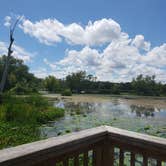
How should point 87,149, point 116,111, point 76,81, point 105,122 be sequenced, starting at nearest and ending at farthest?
point 87,149
point 105,122
point 116,111
point 76,81

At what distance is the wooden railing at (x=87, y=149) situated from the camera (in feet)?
3.36

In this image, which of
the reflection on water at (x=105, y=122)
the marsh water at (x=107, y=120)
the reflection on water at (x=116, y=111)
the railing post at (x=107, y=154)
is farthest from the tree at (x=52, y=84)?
the railing post at (x=107, y=154)

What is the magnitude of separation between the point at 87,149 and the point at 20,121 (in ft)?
21.4

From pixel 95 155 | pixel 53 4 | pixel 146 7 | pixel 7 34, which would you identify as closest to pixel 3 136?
pixel 95 155

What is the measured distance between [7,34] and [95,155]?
16.7 metres

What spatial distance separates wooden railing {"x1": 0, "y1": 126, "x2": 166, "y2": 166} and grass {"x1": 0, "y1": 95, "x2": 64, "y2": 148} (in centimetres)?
342

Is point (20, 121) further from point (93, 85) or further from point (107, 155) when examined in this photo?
point (93, 85)

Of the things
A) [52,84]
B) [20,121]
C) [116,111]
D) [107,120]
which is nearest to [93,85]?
[52,84]

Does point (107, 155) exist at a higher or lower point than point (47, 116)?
higher

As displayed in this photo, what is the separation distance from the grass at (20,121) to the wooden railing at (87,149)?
11.2 feet

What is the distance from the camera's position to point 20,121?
7414 millimetres

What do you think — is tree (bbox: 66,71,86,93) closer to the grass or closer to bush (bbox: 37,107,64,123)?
the grass

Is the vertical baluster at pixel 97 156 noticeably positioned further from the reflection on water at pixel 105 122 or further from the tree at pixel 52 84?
the tree at pixel 52 84

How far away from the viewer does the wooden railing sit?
3.36 ft
